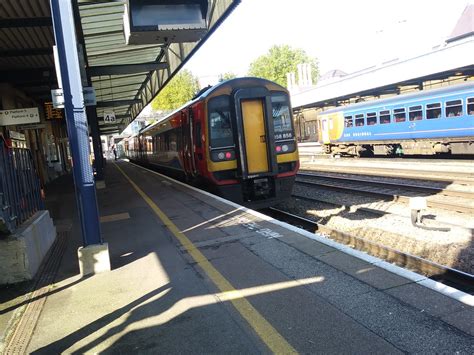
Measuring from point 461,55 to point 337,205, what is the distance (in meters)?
17.6

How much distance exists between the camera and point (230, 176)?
10547 millimetres

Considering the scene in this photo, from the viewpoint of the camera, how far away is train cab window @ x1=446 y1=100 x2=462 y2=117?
18.4m

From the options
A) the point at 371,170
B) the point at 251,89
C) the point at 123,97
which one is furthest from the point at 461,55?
the point at 123,97

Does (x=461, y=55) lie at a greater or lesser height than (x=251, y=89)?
greater

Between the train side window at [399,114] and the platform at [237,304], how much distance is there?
1692 cm

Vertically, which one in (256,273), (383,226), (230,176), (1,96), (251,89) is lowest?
(383,226)

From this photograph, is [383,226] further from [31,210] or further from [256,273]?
[31,210]

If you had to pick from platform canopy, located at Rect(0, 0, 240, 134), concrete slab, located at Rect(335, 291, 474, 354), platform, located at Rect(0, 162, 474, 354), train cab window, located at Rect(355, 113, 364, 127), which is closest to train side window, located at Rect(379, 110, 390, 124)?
Answer: train cab window, located at Rect(355, 113, 364, 127)

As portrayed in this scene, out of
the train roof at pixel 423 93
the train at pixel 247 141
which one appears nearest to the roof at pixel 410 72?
the train roof at pixel 423 93

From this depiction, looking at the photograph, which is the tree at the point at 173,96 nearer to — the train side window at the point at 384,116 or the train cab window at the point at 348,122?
the train cab window at the point at 348,122

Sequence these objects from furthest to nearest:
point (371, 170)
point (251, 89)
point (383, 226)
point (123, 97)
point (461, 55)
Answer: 1. point (123, 97)
2. point (461, 55)
3. point (371, 170)
4. point (251, 89)
5. point (383, 226)

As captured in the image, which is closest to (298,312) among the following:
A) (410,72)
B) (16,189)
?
(16,189)

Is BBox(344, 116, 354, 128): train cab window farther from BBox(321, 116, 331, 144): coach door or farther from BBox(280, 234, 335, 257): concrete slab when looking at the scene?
BBox(280, 234, 335, 257): concrete slab

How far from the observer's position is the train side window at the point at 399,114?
21.7 meters
